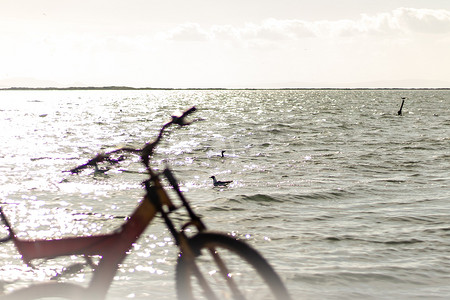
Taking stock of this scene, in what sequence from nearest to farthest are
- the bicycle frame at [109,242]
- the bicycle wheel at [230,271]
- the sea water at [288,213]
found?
the bicycle wheel at [230,271] < the bicycle frame at [109,242] < the sea water at [288,213]

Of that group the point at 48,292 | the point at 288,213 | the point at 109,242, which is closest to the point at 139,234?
the point at 109,242

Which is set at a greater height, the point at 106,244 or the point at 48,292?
the point at 106,244

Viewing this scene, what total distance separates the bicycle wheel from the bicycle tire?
746 millimetres

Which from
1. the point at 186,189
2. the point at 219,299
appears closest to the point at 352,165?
the point at 186,189

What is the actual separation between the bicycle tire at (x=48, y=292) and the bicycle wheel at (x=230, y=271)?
75 centimetres

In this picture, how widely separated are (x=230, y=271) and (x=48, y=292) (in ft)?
4.51

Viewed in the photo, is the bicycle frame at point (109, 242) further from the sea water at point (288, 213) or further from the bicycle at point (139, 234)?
the sea water at point (288, 213)

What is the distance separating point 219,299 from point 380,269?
156 inches

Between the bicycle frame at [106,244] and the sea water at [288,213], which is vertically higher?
the bicycle frame at [106,244]

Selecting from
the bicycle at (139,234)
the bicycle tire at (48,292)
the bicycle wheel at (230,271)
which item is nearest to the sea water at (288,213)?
the bicycle at (139,234)

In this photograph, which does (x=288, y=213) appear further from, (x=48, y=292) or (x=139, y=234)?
(x=48, y=292)

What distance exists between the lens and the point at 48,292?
148 inches

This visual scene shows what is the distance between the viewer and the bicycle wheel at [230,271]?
11.9 ft

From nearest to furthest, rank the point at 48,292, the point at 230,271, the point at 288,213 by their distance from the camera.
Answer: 1. the point at 48,292
2. the point at 230,271
3. the point at 288,213
